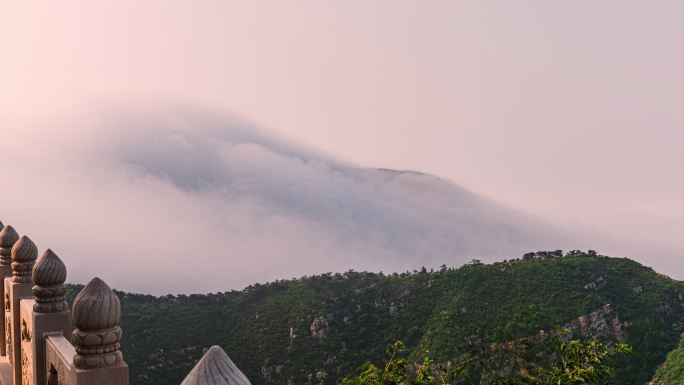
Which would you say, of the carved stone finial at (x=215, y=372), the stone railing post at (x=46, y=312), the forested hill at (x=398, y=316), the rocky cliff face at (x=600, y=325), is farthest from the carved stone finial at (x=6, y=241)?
the rocky cliff face at (x=600, y=325)

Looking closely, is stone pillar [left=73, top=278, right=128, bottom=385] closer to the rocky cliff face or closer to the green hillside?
the green hillside

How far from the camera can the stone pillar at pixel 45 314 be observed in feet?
19.6

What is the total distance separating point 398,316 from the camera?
37.4 metres

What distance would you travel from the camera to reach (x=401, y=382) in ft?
29.5

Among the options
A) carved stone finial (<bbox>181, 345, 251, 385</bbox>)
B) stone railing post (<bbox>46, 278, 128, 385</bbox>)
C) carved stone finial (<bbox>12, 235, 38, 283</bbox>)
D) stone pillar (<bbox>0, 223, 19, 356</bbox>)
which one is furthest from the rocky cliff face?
carved stone finial (<bbox>181, 345, 251, 385</bbox>)

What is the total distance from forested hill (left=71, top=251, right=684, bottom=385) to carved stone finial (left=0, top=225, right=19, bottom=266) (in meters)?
23.2

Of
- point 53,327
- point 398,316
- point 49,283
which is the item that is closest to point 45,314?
point 53,327

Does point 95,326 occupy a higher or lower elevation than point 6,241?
lower

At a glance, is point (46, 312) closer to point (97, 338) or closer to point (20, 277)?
point (20, 277)

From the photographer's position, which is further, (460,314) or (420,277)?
(420,277)

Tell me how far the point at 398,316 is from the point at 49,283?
32967 mm

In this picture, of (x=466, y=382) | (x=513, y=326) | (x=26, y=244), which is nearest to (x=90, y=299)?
(x=26, y=244)

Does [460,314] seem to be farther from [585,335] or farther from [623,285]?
[623,285]

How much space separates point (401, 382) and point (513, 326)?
21507 mm
